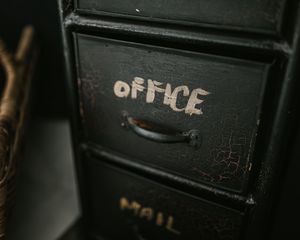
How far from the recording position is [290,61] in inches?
19.6

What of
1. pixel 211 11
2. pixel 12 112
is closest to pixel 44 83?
pixel 12 112

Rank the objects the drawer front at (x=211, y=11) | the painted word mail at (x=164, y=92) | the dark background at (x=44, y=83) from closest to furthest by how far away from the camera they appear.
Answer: the drawer front at (x=211, y=11), the painted word mail at (x=164, y=92), the dark background at (x=44, y=83)

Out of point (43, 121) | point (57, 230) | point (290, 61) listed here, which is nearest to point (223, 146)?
point (290, 61)

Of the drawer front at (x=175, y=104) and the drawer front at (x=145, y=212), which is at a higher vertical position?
the drawer front at (x=175, y=104)

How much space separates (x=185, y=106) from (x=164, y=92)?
1.8 inches

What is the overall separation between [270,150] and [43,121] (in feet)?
3.36

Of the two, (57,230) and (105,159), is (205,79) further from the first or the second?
(57,230)

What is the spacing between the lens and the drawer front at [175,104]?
561 mm

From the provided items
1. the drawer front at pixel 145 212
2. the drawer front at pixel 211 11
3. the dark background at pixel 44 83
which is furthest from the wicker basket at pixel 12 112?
the drawer front at pixel 211 11

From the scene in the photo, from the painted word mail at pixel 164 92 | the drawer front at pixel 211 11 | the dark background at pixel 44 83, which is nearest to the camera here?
the drawer front at pixel 211 11

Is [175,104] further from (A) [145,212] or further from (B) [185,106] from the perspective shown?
(A) [145,212]

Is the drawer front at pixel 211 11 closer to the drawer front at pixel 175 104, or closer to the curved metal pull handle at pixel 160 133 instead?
the drawer front at pixel 175 104

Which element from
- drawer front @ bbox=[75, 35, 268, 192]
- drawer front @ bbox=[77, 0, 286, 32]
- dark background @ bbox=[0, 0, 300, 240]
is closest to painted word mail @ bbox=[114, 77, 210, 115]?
drawer front @ bbox=[75, 35, 268, 192]

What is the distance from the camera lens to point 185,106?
2.01ft
